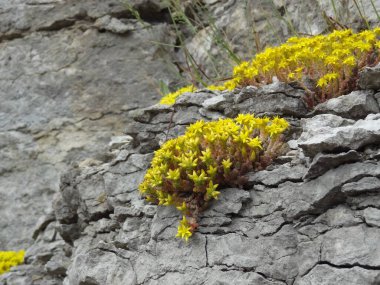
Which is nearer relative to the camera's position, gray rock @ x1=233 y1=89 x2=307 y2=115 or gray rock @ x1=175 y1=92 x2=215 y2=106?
gray rock @ x1=233 y1=89 x2=307 y2=115

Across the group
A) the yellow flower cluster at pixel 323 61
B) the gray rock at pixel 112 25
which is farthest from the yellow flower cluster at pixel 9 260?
the yellow flower cluster at pixel 323 61

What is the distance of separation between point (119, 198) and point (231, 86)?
2159 mm

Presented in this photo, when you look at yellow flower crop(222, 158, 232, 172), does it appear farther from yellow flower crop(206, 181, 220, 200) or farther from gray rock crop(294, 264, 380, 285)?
gray rock crop(294, 264, 380, 285)

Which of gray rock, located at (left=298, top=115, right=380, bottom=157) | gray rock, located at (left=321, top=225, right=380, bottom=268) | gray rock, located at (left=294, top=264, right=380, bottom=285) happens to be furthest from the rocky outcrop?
gray rock, located at (left=294, top=264, right=380, bottom=285)

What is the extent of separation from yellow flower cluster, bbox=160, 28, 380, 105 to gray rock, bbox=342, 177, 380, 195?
1903 millimetres

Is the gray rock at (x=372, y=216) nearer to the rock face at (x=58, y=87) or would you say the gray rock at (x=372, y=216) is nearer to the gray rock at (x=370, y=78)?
the gray rock at (x=370, y=78)

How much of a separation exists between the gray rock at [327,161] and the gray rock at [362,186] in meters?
0.23

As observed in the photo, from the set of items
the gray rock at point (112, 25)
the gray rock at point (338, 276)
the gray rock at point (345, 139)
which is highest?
the gray rock at point (112, 25)

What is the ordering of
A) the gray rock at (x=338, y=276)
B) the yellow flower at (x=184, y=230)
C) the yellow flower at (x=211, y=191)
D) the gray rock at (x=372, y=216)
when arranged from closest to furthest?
the gray rock at (x=338, y=276) < the gray rock at (x=372, y=216) < the yellow flower at (x=184, y=230) < the yellow flower at (x=211, y=191)

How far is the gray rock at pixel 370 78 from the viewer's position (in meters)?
5.17

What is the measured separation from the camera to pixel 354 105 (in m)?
5.18

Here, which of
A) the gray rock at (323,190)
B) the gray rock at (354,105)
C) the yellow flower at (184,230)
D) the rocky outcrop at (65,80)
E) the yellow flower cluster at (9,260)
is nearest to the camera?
the gray rock at (323,190)

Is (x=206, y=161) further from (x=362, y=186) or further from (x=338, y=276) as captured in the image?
(x=338, y=276)

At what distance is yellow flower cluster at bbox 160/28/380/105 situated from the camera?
222 inches
